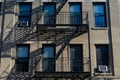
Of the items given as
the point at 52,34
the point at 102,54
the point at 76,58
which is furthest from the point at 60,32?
the point at 102,54

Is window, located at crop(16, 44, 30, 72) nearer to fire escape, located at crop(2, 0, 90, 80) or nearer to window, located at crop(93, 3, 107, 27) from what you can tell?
fire escape, located at crop(2, 0, 90, 80)

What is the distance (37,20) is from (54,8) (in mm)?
1550

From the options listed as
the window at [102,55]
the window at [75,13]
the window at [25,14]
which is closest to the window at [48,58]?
the window at [25,14]

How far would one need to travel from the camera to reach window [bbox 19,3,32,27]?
22.7m

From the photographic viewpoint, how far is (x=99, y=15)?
23.1m

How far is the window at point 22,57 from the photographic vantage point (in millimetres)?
21781

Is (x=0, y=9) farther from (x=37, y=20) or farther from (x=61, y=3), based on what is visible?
(x=61, y=3)

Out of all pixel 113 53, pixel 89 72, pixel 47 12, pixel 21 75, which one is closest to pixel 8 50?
pixel 21 75

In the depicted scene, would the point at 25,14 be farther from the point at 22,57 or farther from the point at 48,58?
the point at 48,58

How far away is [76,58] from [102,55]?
178 centimetres

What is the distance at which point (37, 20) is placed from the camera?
2270 centimetres

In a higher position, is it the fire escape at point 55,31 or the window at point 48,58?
the fire escape at point 55,31

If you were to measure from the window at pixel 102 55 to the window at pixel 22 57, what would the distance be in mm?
4739

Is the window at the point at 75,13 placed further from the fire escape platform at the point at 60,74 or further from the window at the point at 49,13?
the fire escape platform at the point at 60,74
